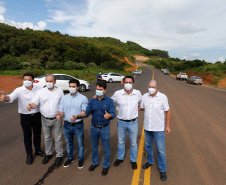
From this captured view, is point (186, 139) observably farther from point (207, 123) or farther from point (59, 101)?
point (59, 101)

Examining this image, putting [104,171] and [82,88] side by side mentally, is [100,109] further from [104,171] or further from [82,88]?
[82,88]

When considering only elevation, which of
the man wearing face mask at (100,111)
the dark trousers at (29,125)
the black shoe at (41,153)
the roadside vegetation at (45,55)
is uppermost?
the roadside vegetation at (45,55)

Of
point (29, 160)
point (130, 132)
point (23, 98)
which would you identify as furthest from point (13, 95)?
point (130, 132)

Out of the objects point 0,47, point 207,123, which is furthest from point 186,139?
point 0,47

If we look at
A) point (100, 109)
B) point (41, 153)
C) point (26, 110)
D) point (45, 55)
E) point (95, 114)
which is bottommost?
point (41, 153)

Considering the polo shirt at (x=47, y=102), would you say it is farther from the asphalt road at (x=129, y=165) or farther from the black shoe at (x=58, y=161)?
the asphalt road at (x=129, y=165)

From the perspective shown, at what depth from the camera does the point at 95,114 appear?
2910 mm

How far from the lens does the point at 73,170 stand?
3170 mm

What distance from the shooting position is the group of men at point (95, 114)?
9.59ft

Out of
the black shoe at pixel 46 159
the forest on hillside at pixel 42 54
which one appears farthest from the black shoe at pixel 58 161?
the forest on hillside at pixel 42 54

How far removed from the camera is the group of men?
2922 millimetres

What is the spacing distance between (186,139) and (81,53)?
129 ft

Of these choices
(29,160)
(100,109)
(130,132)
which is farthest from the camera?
(29,160)

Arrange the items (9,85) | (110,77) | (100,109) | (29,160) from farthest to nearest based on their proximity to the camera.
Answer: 1. (110,77)
2. (9,85)
3. (29,160)
4. (100,109)
